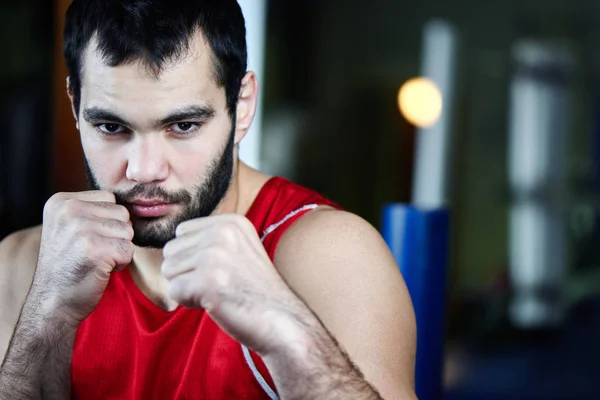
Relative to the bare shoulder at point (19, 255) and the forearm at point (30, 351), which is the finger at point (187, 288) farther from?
the bare shoulder at point (19, 255)

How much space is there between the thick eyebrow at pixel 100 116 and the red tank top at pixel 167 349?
0.94ft

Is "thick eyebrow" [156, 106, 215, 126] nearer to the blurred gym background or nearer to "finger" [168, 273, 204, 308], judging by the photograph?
"finger" [168, 273, 204, 308]

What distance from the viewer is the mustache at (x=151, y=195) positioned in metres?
1.15

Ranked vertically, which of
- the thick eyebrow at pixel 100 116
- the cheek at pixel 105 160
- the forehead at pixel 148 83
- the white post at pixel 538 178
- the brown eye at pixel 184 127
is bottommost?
the white post at pixel 538 178

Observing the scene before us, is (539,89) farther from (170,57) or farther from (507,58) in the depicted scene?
(170,57)

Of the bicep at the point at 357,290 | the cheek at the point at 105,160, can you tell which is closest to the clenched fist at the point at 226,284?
the bicep at the point at 357,290

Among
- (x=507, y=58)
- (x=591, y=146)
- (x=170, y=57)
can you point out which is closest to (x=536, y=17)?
(x=507, y=58)

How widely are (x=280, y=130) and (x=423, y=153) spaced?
79 centimetres

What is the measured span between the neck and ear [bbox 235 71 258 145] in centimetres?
6

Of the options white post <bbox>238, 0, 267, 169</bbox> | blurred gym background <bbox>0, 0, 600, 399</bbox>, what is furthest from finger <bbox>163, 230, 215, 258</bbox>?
blurred gym background <bbox>0, 0, 600, 399</bbox>

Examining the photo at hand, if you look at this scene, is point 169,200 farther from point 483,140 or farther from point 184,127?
point 483,140

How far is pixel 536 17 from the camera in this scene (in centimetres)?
357

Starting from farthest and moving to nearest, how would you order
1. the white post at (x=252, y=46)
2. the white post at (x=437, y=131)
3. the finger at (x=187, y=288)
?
the white post at (x=437, y=131)
the white post at (x=252, y=46)
the finger at (x=187, y=288)

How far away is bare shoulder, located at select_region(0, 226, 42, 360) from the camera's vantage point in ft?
4.25
